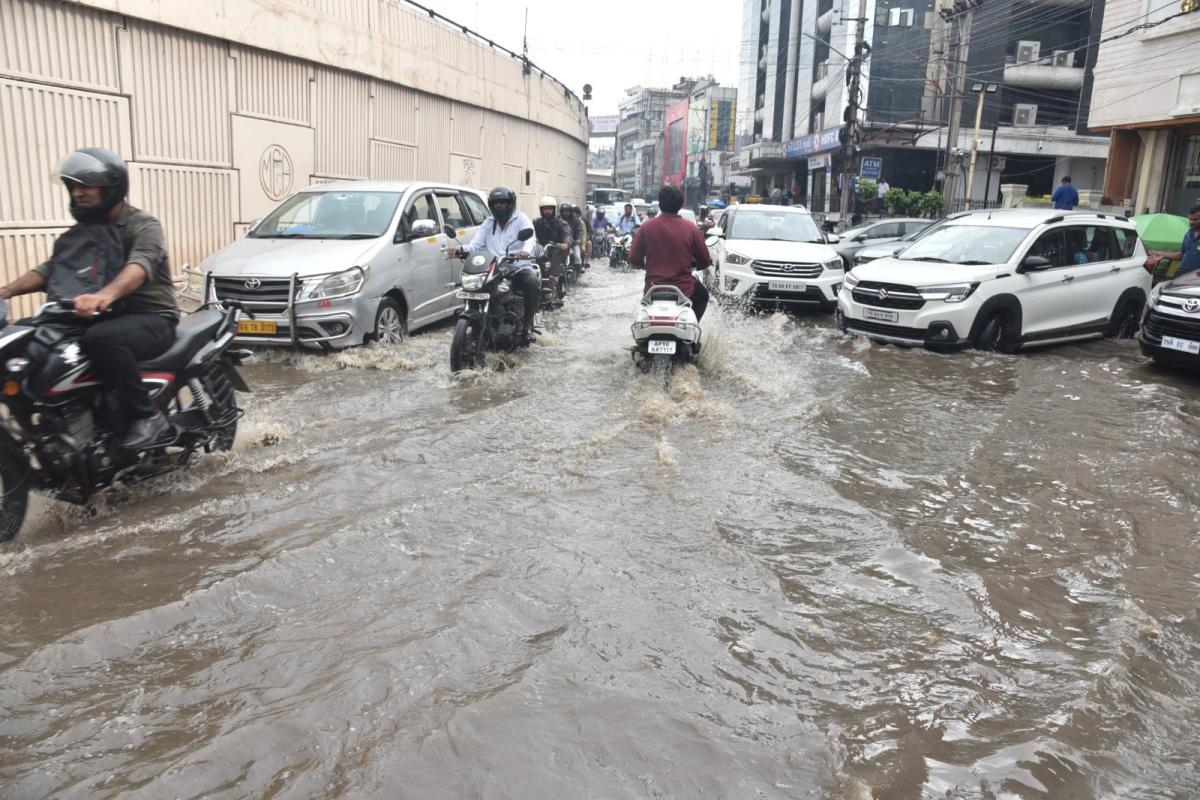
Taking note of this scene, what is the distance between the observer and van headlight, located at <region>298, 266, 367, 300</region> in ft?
28.4

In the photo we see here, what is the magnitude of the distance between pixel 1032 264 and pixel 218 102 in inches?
409

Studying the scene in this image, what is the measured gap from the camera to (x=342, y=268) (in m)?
8.84

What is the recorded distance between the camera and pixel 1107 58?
22.6m

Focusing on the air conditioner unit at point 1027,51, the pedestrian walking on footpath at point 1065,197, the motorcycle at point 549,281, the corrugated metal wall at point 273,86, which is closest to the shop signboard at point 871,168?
the air conditioner unit at point 1027,51

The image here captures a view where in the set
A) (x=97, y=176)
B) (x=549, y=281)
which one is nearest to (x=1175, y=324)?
(x=549, y=281)

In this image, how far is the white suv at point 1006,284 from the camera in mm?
10102

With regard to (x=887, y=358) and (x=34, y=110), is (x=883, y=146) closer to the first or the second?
(x=887, y=358)

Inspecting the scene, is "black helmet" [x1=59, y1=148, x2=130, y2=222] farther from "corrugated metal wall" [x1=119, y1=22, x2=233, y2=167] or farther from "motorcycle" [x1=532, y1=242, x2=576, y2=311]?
"corrugated metal wall" [x1=119, y1=22, x2=233, y2=167]

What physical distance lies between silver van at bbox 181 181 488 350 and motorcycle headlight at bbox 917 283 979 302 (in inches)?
212

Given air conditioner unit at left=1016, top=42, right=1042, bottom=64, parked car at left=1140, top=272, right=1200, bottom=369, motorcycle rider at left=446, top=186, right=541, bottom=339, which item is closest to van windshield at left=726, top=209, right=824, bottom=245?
parked car at left=1140, top=272, right=1200, bottom=369

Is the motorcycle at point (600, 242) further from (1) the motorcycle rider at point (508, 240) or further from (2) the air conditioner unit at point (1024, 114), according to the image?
(2) the air conditioner unit at point (1024, 114)

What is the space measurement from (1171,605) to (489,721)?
10.2 feet

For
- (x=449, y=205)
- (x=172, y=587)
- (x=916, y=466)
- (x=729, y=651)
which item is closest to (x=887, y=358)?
(x=916, y=466)

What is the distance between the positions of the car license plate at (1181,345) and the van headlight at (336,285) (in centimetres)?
788
